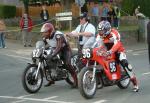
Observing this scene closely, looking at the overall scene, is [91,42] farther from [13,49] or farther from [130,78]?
[13,49]

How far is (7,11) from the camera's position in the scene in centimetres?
4303

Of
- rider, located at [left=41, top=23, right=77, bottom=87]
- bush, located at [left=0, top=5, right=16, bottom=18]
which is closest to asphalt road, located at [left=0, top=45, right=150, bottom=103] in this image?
rider, located at [left=41, top=23, right=77, bottom=87]

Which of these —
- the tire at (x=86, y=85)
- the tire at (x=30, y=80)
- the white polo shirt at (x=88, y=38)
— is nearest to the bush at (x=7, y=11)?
the white polo shirt at (x=88, y=38)

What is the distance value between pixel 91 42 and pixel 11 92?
2.33 meters

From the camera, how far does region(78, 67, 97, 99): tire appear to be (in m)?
10.9

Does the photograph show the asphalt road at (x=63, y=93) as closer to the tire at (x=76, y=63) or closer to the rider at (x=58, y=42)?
the tire at (x=76, y=63)

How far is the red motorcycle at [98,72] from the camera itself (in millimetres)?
11070

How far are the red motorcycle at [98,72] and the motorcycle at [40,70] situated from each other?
1088mm

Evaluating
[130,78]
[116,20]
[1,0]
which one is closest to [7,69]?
[130,78]

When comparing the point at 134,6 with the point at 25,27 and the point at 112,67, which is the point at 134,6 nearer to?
the point at 25,27

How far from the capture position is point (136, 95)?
11.7 m

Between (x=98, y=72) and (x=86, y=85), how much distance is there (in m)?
0.55

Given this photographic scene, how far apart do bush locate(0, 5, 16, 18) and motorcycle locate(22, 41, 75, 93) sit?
30.3m

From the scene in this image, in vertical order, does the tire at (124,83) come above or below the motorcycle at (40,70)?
below
